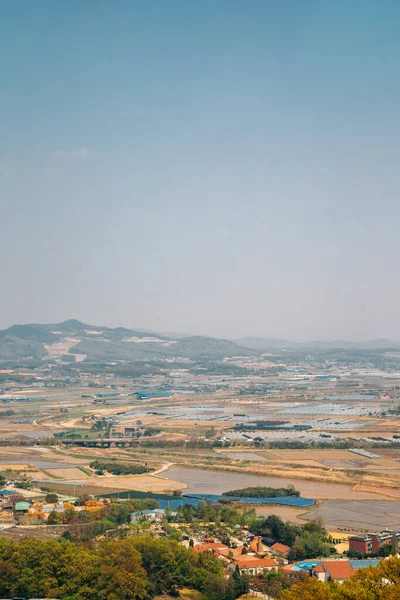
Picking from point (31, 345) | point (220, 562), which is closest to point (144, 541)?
point (220, 562)

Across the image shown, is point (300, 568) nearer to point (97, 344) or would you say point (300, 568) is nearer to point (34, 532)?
point (34, 532)

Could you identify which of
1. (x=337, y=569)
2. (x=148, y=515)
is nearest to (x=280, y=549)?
(x=337, y=569)

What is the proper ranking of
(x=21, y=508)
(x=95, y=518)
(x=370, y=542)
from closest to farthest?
(x=370, y=542), (x=95, y=518), (x=21, y=508)

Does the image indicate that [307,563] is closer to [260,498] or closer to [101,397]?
[260,498]

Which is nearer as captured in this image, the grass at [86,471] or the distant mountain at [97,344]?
the grass at [86,471]

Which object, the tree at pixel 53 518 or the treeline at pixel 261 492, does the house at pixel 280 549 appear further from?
the treeline at pixel 261 492

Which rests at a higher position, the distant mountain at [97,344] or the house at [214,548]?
the distant mountain at [97,344]

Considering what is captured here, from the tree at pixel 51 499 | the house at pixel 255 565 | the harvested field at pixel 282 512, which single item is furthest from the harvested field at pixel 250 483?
the house at pixel 255 565
